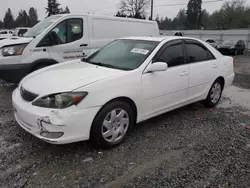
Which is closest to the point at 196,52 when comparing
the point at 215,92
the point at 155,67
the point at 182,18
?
the point at 215,92

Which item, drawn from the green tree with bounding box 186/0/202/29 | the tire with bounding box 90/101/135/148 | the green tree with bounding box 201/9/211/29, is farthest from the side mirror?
the green tree with bounding box 186/0/202/29

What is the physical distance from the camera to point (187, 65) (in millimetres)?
3982

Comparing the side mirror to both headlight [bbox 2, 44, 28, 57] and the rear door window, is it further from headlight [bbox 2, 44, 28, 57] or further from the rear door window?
headlight [bbox 2, 44, 28, 57]

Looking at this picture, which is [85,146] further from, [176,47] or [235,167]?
[176,47]

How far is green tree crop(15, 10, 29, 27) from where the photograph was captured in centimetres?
6275

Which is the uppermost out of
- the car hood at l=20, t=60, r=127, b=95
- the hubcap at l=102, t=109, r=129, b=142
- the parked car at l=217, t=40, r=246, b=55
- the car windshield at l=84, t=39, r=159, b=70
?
the parked car at l=217, t=40, r=246, b=55

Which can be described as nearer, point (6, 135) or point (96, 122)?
point (96, 122)

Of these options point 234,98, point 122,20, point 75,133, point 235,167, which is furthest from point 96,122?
point 122,20

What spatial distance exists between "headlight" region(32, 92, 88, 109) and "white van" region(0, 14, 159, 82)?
116 inches

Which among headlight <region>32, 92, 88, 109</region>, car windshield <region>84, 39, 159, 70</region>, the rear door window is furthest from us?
the rear door window

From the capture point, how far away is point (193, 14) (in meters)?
68.6

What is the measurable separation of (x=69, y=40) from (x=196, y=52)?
327 cm

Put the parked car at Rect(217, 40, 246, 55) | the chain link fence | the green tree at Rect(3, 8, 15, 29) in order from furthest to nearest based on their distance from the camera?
the green tree at Rect(3, 8, 15, 29) < the chain link fence < the parked car at Rect(217, 40, 246, 55)

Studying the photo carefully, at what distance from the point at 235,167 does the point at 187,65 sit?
1.89m
